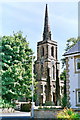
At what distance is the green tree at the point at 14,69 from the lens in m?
31.5

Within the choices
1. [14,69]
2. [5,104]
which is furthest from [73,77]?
[5,104]

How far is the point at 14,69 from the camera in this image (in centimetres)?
3181

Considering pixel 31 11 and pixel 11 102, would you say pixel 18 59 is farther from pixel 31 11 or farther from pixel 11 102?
pixel 31 11

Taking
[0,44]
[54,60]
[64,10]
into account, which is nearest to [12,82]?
[0,44]

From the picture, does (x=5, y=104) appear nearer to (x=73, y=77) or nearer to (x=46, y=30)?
(x=73, y=77)

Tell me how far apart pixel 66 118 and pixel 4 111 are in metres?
18.0

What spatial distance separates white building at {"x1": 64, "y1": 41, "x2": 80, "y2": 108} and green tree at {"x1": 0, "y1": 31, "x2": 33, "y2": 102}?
32.2 feet

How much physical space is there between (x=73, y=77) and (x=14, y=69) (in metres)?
10.6

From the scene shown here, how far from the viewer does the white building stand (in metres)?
22.9

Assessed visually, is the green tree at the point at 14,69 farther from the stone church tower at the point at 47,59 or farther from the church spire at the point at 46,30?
the church spire at the point at 46,30

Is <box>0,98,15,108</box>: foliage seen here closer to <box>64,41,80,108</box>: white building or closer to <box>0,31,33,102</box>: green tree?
<box>0,31,33,102</box>: green tree

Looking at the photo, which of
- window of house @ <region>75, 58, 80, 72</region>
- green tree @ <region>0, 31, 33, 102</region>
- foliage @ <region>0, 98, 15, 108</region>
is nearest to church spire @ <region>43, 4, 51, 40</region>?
green tree @ <region>0, 31, 33, 102</region>

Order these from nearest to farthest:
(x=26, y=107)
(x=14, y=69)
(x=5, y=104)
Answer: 1. (x=5, y=104)
2. (x=14, y=69)
3. (x=26, y=107)

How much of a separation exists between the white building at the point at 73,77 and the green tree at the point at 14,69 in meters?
9.83
